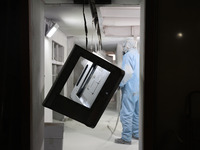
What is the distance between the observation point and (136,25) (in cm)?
379

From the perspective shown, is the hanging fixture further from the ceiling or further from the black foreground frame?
the black foreground frame

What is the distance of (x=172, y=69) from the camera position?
3.28 feet

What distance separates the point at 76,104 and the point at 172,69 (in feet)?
1.81

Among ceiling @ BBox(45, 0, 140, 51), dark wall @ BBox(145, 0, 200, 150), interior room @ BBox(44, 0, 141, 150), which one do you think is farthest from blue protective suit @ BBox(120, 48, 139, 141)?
dark wall @ BBox(145, 0, 200, 150)

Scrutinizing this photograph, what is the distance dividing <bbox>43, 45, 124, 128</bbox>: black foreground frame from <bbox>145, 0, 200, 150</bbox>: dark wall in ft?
0.65

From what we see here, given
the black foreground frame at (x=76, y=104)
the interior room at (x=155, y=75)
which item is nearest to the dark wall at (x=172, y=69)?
the interior room at (x=155, y=75)

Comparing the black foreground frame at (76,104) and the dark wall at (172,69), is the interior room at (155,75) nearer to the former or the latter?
the dark wall at (172,69)

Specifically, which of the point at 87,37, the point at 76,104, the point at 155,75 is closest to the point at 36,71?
the point at 76,104

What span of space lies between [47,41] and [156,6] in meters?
2.16

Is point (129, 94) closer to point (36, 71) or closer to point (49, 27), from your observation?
point (49, 27)
